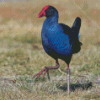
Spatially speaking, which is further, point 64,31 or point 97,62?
point 97,62

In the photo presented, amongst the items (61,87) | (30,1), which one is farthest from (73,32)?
(30,1)

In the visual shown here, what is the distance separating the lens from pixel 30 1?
10688 millimetres

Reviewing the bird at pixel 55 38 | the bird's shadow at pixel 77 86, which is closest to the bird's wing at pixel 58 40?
the bird at pixel 55 38

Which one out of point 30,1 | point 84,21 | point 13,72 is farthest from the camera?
point 30,1

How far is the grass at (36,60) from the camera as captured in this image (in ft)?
10.5

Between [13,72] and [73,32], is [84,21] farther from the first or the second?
[73,32]

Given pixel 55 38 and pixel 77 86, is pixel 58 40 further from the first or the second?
pixel 77 86

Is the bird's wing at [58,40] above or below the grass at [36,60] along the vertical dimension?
above

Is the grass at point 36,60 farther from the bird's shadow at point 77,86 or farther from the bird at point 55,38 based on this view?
the bird at point 55,38

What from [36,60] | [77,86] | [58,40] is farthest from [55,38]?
[36,60]

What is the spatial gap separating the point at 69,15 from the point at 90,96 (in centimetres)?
659

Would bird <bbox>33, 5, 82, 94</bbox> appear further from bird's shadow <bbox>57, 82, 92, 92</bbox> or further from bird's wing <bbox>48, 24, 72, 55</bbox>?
bird's shadow <bbox>57, 82, 92, 92</bbox>

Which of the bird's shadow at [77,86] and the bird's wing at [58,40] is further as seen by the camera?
the bird's shadow at [77,86]

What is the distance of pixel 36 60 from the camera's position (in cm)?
495
